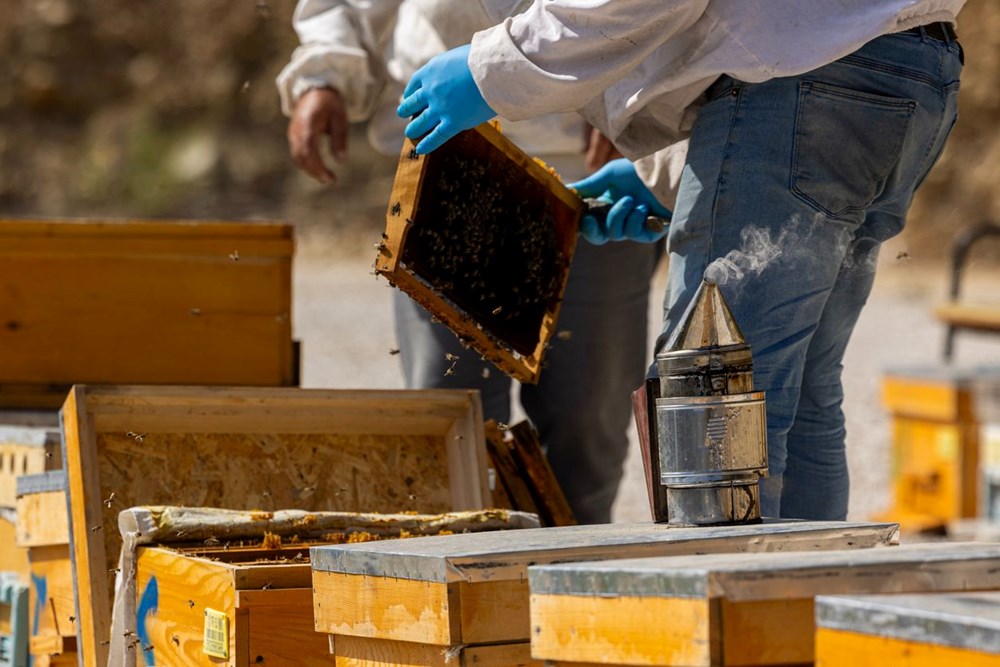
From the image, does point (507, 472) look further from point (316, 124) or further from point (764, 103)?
point (764, 103)

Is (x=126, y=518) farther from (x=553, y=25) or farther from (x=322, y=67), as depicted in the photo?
(x=322, y=67)

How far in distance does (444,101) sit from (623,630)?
3.63 feet

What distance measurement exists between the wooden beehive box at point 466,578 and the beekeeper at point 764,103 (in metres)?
0.45

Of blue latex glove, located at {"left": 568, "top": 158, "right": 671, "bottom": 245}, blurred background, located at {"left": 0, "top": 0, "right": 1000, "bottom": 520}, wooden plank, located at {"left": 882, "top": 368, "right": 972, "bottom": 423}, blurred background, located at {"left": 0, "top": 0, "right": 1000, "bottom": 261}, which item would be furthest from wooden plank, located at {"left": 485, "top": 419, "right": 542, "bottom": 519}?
blurred background, located at {"left": 0, "top": 0, "right": 1000, "bottom": 261}

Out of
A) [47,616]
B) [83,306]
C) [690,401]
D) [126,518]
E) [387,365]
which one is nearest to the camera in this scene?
[690,401]

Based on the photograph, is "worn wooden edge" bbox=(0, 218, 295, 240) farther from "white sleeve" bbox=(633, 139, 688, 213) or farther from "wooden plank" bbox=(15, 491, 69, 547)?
"white sleeve" bbox=(633, 139, 688, 213)

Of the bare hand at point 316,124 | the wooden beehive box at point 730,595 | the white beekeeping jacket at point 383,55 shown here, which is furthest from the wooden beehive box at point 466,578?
the bare hand at point 316,124

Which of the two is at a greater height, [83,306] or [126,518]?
[83,306]

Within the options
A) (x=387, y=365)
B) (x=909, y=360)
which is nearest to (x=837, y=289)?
(x=387, y=365)

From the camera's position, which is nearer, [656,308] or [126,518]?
[126,518]

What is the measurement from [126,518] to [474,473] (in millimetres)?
781

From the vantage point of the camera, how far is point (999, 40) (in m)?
18.7

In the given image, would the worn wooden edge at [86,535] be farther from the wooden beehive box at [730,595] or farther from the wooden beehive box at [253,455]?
the wooden beehive box at [730,595]

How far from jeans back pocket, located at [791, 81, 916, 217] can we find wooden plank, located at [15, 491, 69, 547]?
59.8 inches
